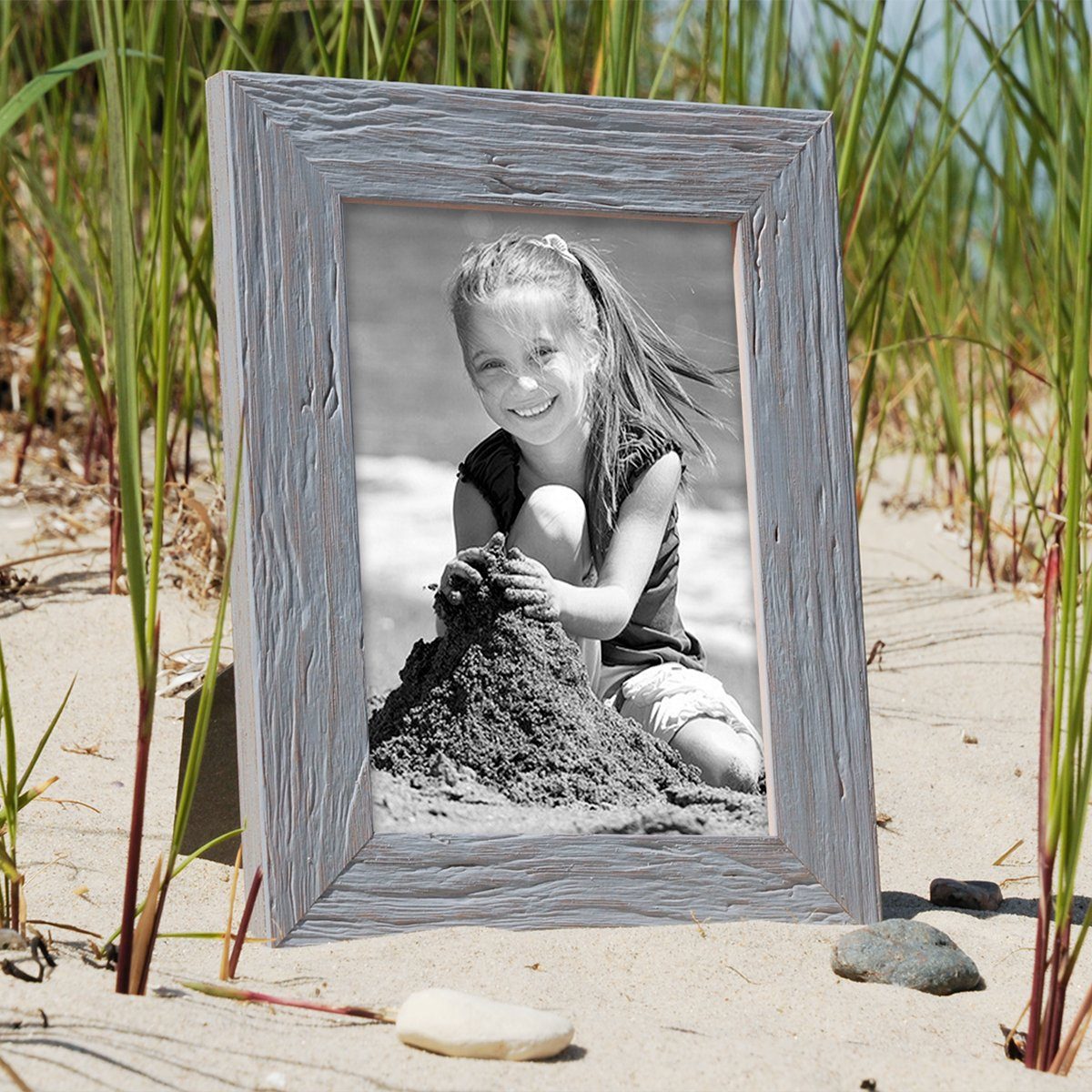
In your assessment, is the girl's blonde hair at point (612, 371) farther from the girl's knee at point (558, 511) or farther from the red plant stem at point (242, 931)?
the red plant stem at point (242, 931)

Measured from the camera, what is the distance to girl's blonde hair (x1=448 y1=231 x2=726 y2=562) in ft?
4.34

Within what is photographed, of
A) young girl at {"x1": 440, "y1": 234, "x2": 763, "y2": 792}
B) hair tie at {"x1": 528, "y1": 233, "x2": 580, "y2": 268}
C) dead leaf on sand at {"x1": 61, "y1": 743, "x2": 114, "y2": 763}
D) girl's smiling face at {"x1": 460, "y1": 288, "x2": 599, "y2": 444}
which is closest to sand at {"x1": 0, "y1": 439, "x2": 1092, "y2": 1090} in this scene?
dead leaf on sand at {"x1": 61, "y1": 743, "x2": 114, "y2": 763}

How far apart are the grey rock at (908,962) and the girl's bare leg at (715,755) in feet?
0.62

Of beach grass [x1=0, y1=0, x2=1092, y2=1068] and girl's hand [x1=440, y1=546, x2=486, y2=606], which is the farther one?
girl's hand [x1=440, y1=546, x2=486, y2=606]

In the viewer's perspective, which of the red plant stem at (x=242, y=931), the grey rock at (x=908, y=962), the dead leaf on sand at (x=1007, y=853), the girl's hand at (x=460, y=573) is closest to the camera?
the red plant stem at (x=242, y=931)

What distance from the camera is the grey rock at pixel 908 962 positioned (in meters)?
1.16

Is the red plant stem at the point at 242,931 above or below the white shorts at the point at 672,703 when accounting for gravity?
below

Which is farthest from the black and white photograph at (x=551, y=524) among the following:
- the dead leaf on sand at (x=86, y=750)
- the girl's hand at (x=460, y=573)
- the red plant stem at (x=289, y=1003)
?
the dead leaf on sand at (x=86, y=750)

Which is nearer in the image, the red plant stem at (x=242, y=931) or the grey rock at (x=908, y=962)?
the red plant stem at (x=242, y=931)

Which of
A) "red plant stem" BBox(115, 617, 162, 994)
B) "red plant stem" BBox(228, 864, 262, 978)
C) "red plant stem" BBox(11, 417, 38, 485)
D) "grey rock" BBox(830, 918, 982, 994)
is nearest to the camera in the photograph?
"red plant stem" BBox(115, 617, 162, 994)

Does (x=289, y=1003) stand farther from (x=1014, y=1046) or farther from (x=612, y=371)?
(x=612, y=371)

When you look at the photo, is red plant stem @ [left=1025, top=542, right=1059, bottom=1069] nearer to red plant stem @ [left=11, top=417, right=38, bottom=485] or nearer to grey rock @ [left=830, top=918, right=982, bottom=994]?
grey rock @ [left=830, top=918, right=982, bottom=994]

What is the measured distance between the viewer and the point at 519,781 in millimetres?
1261

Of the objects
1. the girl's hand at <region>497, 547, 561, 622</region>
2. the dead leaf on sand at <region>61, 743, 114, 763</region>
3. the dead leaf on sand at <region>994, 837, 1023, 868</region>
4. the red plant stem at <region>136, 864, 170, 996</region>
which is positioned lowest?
the dead leaf on sand at <region>994, 837, 1023, 868</region>
